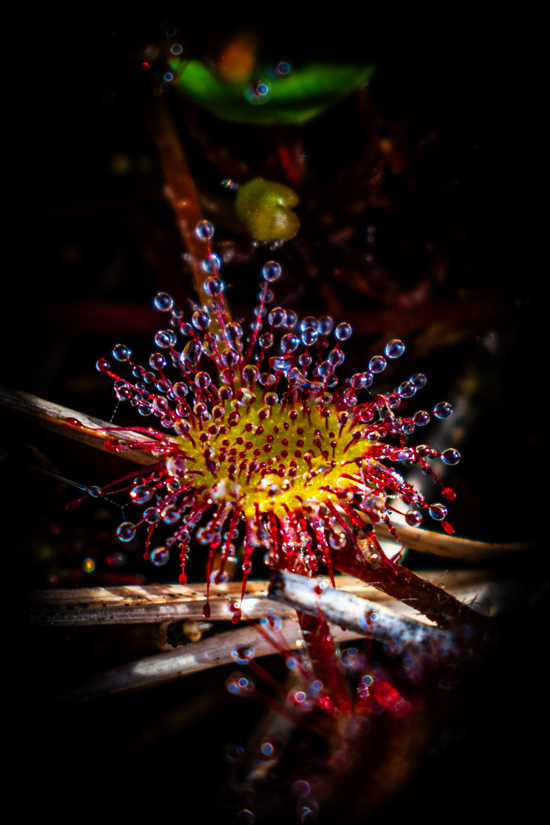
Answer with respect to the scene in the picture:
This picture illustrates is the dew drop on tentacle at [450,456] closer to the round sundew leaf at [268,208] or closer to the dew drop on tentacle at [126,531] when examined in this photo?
the dew drop on tentacle at [126,531]

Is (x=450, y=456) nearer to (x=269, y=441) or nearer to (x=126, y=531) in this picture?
(x=269, y=441)

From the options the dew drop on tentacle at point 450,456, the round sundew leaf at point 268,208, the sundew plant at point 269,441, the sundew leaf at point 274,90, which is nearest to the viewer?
the sundew plant at point 269,441

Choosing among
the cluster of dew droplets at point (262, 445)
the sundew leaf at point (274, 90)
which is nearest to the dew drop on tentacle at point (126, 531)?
the cluster of dew droplets at point (262, 445)

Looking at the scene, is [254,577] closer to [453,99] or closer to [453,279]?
[453,279]

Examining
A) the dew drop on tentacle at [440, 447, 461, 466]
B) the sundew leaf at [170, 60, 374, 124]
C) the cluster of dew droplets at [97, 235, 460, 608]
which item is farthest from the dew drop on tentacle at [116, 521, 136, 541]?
the sundew leaf at [170, 60, 374, 124]

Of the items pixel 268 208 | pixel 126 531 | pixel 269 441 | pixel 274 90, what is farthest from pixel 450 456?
pixel 274 90

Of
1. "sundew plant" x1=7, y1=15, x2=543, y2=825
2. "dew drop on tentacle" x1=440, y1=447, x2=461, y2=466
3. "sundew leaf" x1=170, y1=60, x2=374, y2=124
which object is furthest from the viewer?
"sundew leaf" x1=170, y1=60, x2=374, y2=124

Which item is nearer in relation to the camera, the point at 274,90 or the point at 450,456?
the point at 450,456

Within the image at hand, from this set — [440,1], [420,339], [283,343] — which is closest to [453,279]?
[420,339]

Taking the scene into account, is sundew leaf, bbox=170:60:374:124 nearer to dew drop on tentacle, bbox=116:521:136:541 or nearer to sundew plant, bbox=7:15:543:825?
sundew plant, bbox=7:15:543:825
